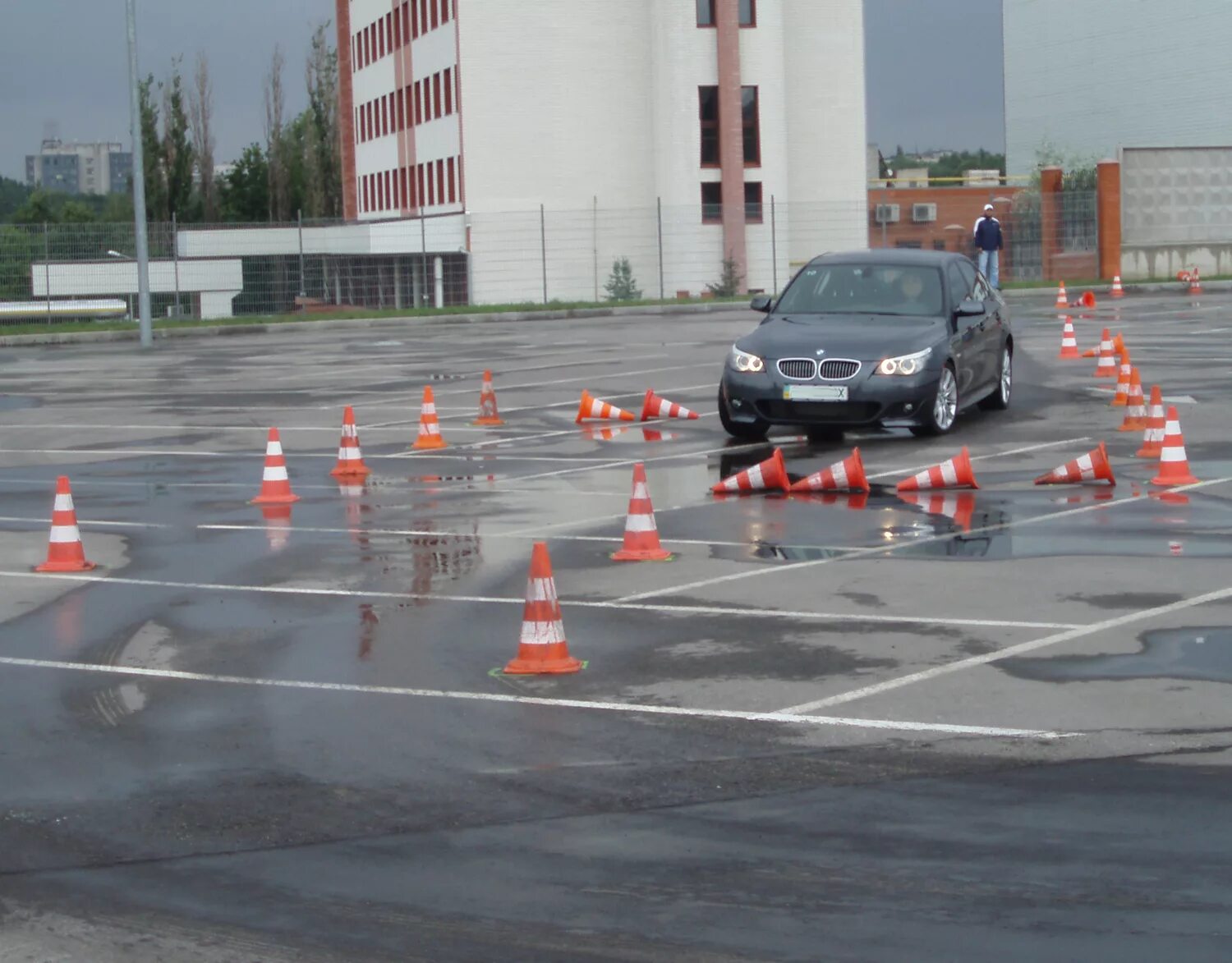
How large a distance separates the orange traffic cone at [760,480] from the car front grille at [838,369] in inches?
91.2

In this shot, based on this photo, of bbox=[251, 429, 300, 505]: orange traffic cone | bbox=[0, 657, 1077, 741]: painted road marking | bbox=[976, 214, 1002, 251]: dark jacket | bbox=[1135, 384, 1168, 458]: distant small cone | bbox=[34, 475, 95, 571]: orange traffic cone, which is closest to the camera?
bbox=[0, 657, 1077, 741]: painted road marking

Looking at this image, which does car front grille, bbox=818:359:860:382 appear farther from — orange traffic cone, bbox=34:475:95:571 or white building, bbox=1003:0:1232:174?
white building, bbox=1003:0:1232:174

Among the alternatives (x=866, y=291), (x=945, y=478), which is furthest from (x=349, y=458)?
(x=866, y=291)

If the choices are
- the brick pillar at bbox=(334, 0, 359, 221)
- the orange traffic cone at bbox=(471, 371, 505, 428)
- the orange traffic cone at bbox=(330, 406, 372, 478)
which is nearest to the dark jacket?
the orange traffic cone at bbox=(471, 371, 505, 428)

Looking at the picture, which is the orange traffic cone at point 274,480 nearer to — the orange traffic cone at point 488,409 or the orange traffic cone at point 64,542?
the orange traffic cone at point 64,542

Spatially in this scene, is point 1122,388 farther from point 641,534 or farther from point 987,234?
point 987,234

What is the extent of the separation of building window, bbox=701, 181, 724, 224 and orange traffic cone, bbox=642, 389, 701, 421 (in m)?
36.0

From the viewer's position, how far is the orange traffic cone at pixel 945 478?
13492 mm

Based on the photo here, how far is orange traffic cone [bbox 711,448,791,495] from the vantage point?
535 inches

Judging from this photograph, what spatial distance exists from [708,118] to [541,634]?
165ft

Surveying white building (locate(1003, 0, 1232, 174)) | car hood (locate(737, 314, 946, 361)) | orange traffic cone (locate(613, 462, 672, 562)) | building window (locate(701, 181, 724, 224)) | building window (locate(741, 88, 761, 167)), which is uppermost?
white building (locate(1003, 0, 1232, 174))

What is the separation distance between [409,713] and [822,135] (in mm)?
54892

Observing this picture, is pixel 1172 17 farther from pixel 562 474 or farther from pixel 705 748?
pixel 705 748

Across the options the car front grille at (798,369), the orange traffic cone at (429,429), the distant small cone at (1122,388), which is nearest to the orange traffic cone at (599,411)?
the orange traffic cone at (429,429)
